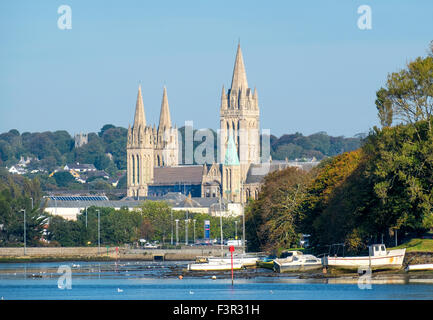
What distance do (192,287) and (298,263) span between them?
9.83m

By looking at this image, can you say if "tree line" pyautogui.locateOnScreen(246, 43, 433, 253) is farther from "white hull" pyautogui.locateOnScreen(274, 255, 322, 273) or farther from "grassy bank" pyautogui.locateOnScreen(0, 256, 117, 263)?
"grassy bank" pyautogui.locateOnScreen(0, 256, 117, 263)

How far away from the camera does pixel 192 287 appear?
7306 centimetres

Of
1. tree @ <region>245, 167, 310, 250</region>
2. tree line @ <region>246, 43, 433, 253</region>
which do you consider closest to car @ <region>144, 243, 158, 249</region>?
tree @ <region>245, 167, 310, 250</region>

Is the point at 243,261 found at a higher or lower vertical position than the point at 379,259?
lower

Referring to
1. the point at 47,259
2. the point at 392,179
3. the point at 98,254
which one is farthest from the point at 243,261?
the point at 98,254

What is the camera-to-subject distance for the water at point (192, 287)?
60950 mm

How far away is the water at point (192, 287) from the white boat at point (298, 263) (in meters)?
1.17

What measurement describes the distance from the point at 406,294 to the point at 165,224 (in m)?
113

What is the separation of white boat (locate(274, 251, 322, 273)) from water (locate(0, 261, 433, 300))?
1171 mm

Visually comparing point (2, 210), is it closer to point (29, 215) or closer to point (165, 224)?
point (29, 215)

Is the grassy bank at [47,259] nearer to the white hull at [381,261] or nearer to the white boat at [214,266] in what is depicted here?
the white boat at [214,266]

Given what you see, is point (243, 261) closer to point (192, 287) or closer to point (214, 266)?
point (214, 266)

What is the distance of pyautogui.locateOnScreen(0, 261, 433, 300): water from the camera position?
61.0 m
